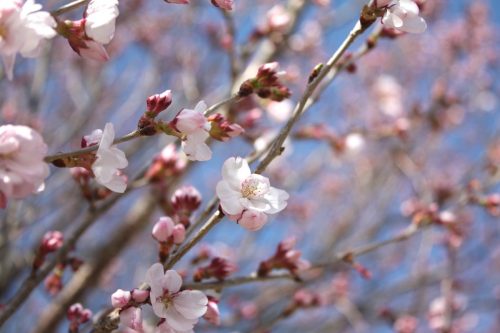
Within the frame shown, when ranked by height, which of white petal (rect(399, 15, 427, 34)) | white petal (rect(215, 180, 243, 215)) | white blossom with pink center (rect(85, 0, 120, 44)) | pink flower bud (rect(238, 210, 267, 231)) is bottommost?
pink flower bud (rect(238, 210, 267, 231))

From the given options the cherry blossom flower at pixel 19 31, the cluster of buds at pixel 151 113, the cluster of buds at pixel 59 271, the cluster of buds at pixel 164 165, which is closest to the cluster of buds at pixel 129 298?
the cluster of buds at pixel 151 113

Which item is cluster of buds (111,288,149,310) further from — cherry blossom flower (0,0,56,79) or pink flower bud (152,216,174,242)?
cherry blossom flower (0,0,56,79)

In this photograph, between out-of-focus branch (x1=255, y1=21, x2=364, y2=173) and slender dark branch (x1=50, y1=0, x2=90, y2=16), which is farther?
out-of-focus branch (x1=255, y1=21, x2=364, y2=173)

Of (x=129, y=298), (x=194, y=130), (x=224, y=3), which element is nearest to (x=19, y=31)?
(x=194, y=130)

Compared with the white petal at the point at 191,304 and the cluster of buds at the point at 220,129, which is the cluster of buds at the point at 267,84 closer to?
the cluster of buds at the point at 220,129

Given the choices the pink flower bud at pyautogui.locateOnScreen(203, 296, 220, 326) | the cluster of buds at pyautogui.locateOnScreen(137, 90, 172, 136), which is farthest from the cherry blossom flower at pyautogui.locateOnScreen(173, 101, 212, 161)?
the pink flower bud at pyautogui.locateOnScreen(203, 296, 220, 326)

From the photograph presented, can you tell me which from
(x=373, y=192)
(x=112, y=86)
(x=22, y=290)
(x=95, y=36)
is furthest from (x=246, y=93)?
(x=112, y=86)
